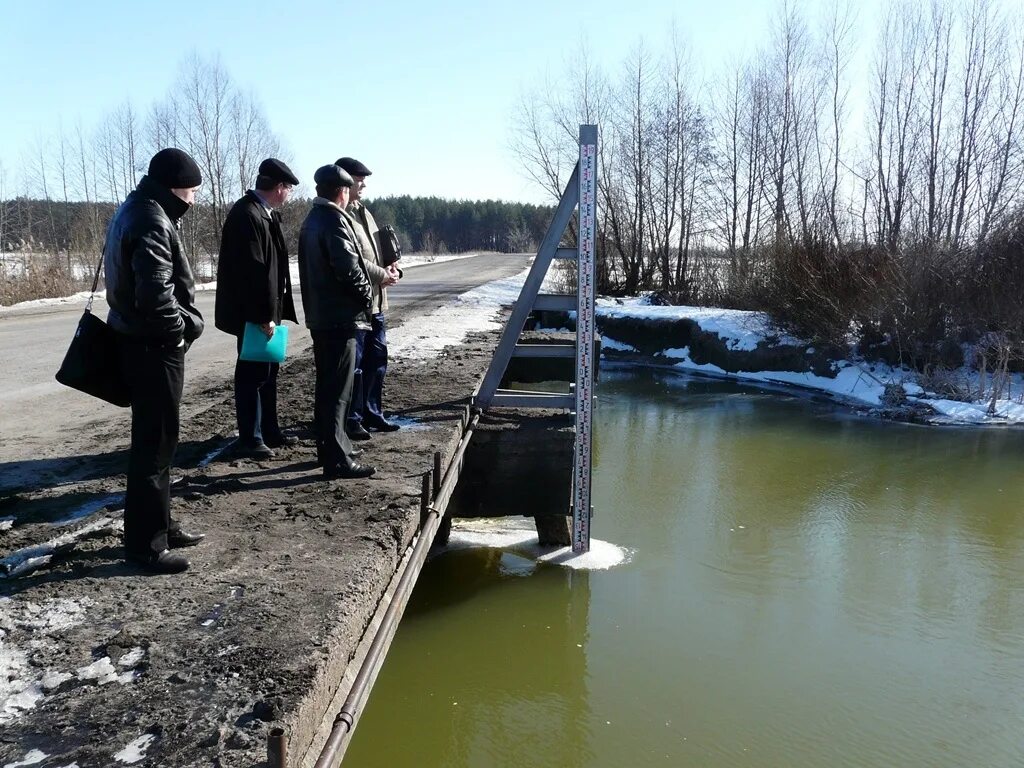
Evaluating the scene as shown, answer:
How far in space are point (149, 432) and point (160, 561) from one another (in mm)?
503

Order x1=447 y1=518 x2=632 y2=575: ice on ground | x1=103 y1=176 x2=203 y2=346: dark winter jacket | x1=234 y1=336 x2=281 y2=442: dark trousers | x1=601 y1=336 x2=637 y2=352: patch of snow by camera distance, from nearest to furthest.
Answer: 1. x1=103 y1=176 x2=203 y2=346: dark winter jacket
2. x1=234 y1=336 x2=281 y2=442: dark trousers
3. x1=447 y1=518 x2=632 y2=575: ice on ground
4. x1=601 y1=336 x2=637 y2=352: patch of snow

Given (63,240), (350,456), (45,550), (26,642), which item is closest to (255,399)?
(350,456)

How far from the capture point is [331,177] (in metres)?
4.30

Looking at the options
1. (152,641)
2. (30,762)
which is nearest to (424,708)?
(152,641)

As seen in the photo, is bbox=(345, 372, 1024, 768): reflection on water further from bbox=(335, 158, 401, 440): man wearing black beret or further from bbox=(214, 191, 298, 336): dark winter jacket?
bbox=(214, 191, 298, 336): dark winter jacket

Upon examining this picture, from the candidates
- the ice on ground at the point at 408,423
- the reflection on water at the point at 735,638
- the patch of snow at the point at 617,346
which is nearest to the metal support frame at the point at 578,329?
the ice on ground at the point at 408,423

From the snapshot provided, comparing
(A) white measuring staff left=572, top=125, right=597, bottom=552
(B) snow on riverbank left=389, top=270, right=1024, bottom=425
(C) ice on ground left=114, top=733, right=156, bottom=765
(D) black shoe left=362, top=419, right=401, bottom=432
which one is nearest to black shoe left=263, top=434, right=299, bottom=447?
(D) black shoe left=362, top=419, right=401, bottom=432

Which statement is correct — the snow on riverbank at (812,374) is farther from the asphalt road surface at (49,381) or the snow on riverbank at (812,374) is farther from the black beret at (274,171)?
the black beret at (274,171)

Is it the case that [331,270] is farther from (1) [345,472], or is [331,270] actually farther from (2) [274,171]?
(1) [345,472]

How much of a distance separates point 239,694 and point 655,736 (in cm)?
248

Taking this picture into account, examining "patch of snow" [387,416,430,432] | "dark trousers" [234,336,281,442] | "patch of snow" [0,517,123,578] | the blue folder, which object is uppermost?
the blue folder

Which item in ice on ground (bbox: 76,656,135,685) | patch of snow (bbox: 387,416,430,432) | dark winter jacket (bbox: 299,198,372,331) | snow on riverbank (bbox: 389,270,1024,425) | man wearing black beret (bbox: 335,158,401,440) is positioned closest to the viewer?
ice on ground (bbox: 76,656,135,685)

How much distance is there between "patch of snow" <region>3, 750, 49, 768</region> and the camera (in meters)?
2.04

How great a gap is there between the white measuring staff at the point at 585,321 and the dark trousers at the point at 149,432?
3113 mm
